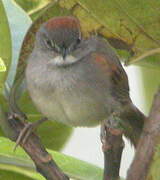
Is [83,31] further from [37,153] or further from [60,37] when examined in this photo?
[37,153]

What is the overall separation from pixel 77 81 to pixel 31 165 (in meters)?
0.54

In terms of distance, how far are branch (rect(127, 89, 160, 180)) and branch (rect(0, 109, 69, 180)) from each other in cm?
27

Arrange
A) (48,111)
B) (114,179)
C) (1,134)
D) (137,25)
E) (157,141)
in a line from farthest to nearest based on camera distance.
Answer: (48,111) < (1,134) < (137,25) < (114,179) < (157,141)

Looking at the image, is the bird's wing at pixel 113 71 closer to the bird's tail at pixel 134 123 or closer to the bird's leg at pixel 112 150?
the bird's tail at pixel 134 123

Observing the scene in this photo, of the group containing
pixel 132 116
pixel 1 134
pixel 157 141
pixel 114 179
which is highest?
pixel 157 141

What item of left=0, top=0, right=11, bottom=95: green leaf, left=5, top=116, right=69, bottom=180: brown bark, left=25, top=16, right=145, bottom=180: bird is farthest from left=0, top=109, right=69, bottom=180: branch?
left=25, top=16, right=145, bottom=180: bird

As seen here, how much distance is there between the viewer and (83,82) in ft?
7.38

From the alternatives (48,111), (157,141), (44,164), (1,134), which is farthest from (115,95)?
(157,141)

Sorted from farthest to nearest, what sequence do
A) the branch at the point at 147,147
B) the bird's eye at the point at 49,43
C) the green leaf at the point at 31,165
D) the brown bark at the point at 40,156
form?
the bird's eye at the point at 49,43, the green leaf at the point at 31,165, the brown bark at the point at 40,156, the branch at the point at 147,147

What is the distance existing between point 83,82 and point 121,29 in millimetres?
527

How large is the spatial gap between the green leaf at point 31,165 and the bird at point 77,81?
0.28 meters

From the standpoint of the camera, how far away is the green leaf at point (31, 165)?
1.77 metres

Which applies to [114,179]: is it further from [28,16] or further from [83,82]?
[83,82]

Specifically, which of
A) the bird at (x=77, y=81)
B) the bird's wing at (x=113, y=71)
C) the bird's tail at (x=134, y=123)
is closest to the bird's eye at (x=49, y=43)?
the bird at (x=77, y=81)
